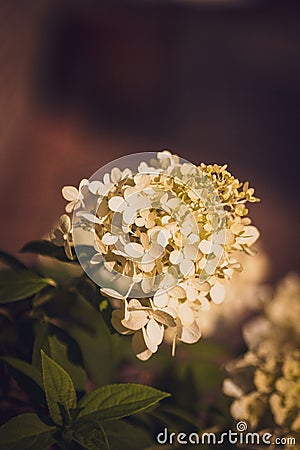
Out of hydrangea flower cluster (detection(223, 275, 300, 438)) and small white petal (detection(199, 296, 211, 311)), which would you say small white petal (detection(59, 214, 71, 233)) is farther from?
hydrangea flower cluster (detection(223, 275, 300, 438))

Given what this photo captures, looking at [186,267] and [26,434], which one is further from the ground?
[186,267]

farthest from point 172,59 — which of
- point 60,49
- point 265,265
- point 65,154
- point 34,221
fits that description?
point 265,265

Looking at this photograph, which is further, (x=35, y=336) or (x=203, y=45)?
(x=203, y=45)

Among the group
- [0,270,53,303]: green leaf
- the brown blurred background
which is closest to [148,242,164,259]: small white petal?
[0,270,53,303]: green leaf

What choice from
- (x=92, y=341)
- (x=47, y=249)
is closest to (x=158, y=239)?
(x=47, y=249)

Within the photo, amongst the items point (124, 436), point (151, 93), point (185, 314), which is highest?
point (151, 93)

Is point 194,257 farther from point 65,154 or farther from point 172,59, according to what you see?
point 172,59

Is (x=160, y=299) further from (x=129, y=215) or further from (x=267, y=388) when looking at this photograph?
(x=267, y=388)
